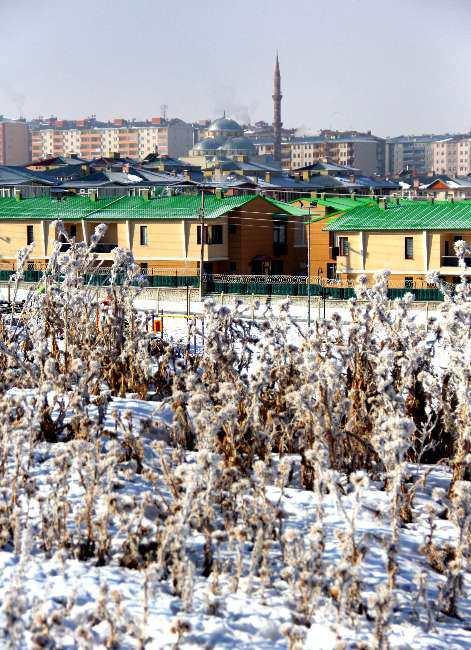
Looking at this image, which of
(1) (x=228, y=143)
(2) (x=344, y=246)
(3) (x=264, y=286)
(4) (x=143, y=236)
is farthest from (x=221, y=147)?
(3) (x=264, y=286)

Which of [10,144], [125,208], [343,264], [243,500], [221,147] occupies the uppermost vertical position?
[10,144]

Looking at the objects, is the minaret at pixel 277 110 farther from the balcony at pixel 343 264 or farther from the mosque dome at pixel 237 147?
the balcony at pixel 343 264

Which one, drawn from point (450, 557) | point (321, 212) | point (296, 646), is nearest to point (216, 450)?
point (450, 557)

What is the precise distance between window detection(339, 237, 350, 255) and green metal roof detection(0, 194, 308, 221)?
4.93 m

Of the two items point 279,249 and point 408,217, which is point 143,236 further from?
point 408,217

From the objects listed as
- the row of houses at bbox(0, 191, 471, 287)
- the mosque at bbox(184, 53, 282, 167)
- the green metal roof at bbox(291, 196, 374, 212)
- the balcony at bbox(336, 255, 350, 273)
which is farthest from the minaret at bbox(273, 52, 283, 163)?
the balcony at bbox(336, 255, 350, 273)

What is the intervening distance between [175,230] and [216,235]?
1.62 metres

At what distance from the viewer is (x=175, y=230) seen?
155 feet

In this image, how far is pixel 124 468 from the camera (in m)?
10.7

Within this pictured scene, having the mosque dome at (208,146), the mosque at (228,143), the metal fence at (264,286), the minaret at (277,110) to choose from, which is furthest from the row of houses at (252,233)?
the minaret at (277,110)

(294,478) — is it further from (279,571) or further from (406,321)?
(406,321)

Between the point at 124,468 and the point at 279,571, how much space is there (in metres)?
2.20

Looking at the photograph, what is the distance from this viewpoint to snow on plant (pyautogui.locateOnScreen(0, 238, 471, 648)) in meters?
8.09

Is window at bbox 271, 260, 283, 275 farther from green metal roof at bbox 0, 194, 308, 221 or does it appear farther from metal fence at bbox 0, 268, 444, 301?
metal fence at bbox 0, 268, 444, 301
